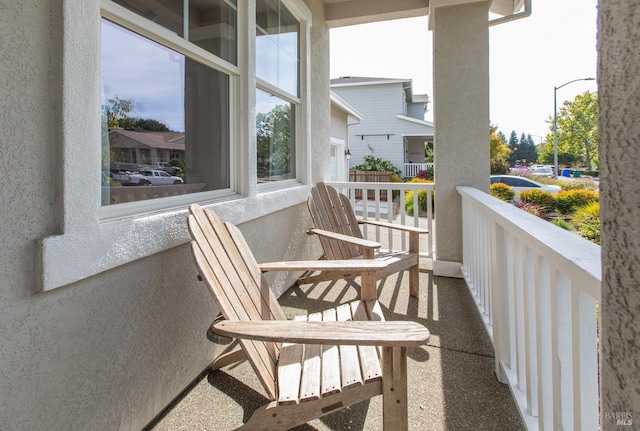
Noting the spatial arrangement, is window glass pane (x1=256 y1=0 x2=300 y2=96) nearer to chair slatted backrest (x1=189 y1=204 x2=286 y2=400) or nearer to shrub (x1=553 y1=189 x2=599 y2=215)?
chair slatted backrest (x1=189 y1=204 x2=286 y2=400)

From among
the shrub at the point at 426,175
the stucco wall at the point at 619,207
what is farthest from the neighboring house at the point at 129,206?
the shrub at the point at 426,175

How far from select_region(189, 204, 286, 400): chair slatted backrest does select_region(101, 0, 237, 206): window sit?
37 cm

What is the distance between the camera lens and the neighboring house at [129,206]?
→ 2.00 ft

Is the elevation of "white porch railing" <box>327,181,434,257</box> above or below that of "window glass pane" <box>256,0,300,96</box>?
below

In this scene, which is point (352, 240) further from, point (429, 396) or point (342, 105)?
point (342, 105)

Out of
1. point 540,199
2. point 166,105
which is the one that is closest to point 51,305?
point 166,105

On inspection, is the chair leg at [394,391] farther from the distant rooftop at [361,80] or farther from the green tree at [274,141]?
the distant rooftop at [361,80]

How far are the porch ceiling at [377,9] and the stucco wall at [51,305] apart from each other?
3871mm

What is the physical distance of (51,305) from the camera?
1220mm

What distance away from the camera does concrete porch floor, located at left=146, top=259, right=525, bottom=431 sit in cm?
173

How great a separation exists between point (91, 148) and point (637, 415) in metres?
1.62

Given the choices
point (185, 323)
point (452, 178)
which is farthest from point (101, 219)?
point (452, 178)

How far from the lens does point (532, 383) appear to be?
5.18ft

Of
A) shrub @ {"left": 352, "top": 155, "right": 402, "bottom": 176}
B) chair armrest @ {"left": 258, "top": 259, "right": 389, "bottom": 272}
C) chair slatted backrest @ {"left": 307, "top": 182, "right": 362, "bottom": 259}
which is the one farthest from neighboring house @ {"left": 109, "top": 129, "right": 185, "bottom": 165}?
shrub @ {"left": 352, "top": 155, "right": 402, "bottom": 176}
